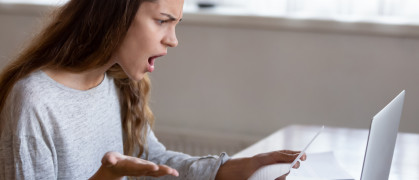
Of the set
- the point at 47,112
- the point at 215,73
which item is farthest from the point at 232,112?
the point at 47,112

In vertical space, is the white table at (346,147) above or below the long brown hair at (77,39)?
below

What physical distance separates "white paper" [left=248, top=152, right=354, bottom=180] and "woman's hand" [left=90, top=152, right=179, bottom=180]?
0.33 m

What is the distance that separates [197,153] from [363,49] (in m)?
0.87

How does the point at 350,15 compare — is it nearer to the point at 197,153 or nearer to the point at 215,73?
the point at 215,73

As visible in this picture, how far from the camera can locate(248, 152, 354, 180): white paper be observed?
140cm

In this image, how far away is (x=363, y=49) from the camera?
104 inches

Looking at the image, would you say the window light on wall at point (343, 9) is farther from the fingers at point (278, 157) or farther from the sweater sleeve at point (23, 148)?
the sweater sleeve at point (23, 148)

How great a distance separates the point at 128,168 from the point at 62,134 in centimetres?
34

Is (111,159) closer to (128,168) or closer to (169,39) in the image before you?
(128,168)

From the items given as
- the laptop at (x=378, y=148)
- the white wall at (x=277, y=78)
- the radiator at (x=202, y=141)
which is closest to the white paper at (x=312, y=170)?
the laptop at (x=378, y=148)

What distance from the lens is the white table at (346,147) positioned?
1.66 m

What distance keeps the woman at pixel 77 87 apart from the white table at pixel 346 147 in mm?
283

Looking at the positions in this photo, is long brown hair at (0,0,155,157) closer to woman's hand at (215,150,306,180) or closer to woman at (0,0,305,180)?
woman at (0,0,305,180)

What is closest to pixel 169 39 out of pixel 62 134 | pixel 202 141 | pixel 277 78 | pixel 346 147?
pixel 62 134
